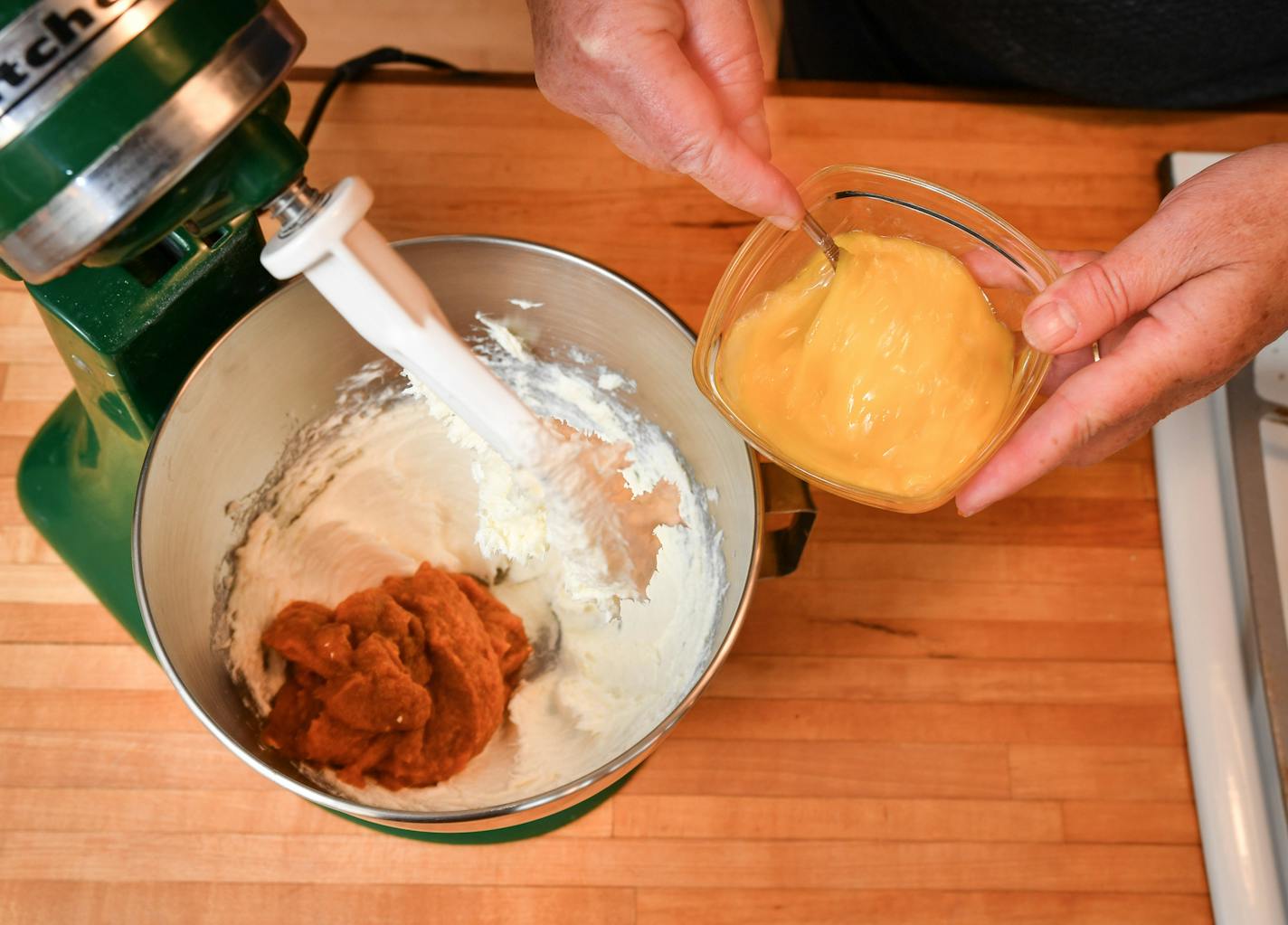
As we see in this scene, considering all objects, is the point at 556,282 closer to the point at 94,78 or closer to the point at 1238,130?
the point at 94,78

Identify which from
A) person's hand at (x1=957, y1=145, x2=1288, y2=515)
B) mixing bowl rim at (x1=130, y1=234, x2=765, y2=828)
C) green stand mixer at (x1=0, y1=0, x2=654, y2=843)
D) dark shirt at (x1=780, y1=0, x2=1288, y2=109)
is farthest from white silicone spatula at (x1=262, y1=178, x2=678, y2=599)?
dark shirt at (x1=780, y1=0, x2=1288, y2=109)

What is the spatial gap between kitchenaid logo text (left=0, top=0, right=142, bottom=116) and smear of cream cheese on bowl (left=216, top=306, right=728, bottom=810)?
0.42m

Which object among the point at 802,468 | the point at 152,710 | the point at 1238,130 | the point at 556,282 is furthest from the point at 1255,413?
the point at 152,710

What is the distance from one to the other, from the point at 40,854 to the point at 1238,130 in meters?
1.35

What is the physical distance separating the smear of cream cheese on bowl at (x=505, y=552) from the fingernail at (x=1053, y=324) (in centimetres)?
28

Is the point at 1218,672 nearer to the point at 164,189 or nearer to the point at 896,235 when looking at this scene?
the point at 896,235

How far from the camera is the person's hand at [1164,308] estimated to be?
2.22 ft

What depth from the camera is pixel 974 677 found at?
2.89 ft

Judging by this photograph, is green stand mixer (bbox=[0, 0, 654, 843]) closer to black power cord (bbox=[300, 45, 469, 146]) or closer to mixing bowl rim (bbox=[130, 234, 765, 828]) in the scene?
mixing bowl rim (bbox=[130, 234, 765, 828])

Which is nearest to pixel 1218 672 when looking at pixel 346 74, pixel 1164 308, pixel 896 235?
pixel 1164 308

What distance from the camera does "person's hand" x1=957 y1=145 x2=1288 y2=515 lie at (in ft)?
2.22

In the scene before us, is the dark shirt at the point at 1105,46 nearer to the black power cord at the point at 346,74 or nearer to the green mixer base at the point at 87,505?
the black power cord at the point at 346,74

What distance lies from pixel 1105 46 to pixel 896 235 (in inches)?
17.9

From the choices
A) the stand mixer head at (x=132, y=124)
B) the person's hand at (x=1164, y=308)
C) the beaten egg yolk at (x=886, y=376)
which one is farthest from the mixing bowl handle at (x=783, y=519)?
the stand mixer head at (x=132, y=124)
